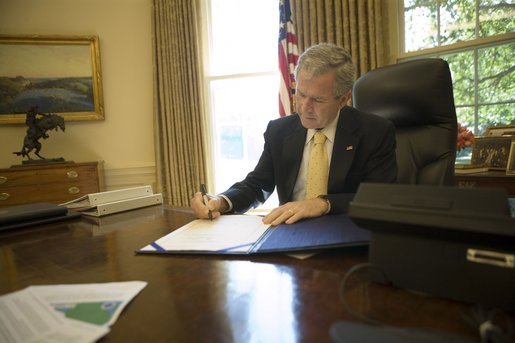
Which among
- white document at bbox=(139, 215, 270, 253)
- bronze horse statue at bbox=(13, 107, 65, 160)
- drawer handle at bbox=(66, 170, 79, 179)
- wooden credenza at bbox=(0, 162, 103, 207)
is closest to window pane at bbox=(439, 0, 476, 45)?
white document at bbox=(139, 215, 270, 253)

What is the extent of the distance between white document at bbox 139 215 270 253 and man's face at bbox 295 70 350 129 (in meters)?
0.59

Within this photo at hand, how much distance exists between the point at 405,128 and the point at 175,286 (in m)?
1.47

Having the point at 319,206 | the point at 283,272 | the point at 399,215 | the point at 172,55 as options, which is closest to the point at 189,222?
the point at 319,206

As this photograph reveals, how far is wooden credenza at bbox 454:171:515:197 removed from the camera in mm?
1882

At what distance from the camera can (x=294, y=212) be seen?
98cm

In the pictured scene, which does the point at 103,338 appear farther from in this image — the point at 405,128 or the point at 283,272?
the point at 405,128

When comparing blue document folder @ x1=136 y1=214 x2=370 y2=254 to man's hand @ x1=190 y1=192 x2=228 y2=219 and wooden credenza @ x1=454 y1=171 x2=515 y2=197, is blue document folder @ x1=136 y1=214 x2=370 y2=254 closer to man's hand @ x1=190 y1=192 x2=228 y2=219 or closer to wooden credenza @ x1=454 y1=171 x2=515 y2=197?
man's hand @ x1=190 y1=192 x2=228 y2=219

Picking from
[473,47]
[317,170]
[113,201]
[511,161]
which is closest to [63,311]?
[113,201]

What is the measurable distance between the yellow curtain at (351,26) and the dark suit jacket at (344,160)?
148 centimetres

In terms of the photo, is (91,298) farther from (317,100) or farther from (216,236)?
(317,100)

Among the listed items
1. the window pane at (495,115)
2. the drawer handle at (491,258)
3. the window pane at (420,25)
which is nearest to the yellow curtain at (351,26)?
the window pane at (420,25)

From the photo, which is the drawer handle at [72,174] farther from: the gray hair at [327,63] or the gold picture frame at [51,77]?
the gray hair at [327,63]

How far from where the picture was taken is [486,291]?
18.9 inches

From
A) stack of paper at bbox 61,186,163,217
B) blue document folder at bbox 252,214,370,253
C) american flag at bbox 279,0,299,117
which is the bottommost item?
blue document folder at bbox 252,214,370,253
